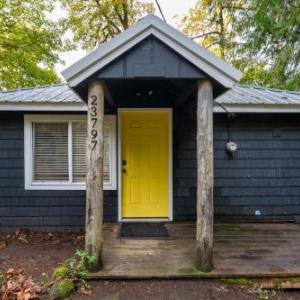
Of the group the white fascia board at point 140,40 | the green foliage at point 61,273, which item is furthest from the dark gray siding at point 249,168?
the green foliage at point 61,273

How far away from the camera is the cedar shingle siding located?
16.1ft

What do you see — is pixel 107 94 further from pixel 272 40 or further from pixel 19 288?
pixel 272 40

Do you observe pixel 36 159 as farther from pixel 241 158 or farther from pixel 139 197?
pixel 241 158

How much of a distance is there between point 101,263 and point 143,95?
9.45 feet

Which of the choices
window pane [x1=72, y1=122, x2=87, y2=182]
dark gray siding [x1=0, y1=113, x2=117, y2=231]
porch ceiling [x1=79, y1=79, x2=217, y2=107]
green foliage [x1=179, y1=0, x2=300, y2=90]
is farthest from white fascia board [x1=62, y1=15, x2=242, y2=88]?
green foliage [x1=179, y1=0, x2=300, y2=90]

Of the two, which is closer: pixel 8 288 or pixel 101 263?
pixel 8 288

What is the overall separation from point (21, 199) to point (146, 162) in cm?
229

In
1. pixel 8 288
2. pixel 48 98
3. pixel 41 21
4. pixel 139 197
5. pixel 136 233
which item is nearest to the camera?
pixel 8 288

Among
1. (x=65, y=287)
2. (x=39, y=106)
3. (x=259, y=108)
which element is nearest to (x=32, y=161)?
(x=39, y=106)

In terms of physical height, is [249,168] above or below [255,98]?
below

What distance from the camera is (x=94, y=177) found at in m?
3.02

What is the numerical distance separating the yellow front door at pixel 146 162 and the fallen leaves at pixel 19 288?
227cm

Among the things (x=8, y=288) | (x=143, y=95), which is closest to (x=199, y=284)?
(x=8, y=288)

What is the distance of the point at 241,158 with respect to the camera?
5.10 meters
